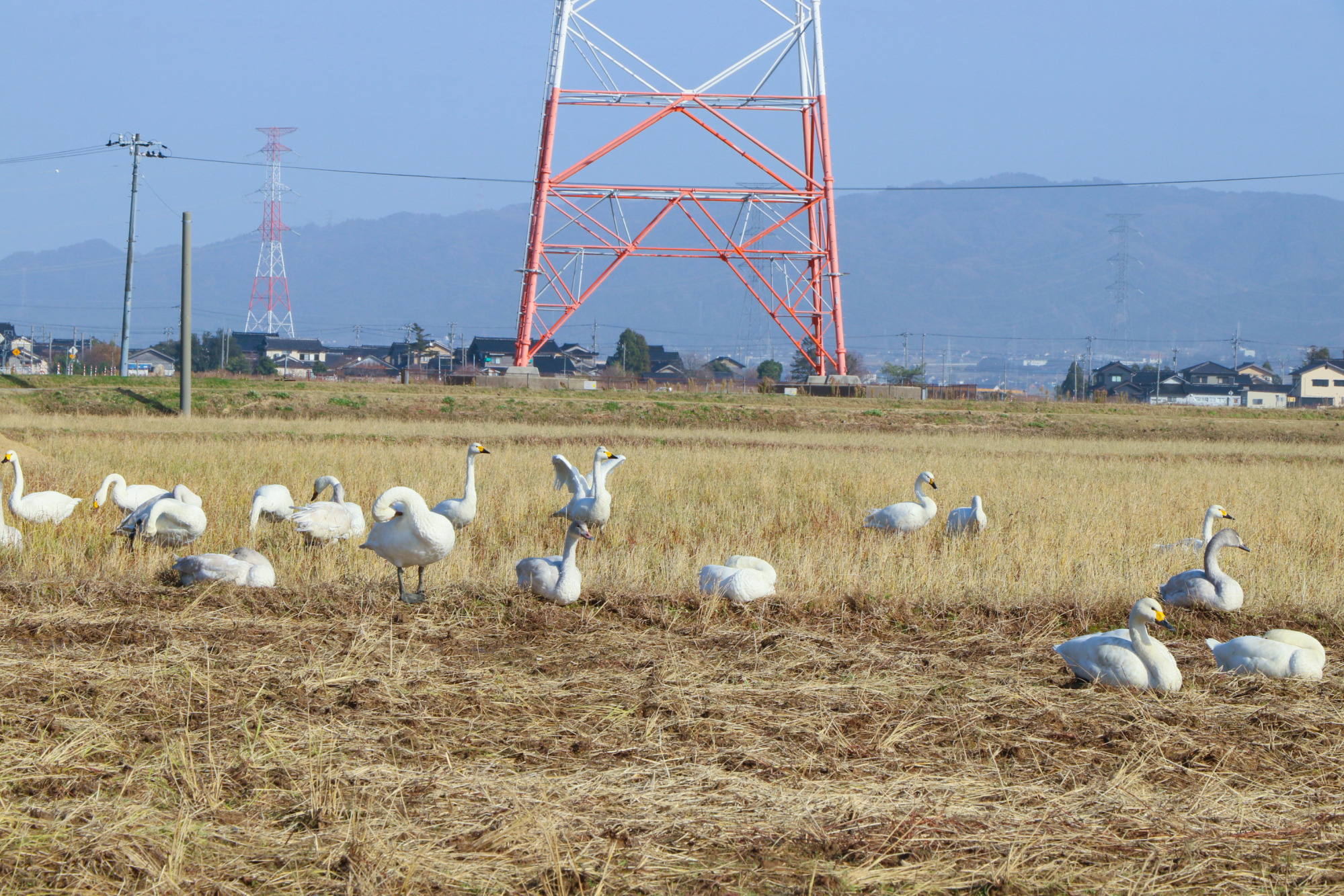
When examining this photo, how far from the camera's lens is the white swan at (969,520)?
40.3ft

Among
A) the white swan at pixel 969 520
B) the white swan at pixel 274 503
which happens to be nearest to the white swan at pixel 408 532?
the white swan at pixel 274 503

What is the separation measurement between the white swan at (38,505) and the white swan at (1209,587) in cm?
989

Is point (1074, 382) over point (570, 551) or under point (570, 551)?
over

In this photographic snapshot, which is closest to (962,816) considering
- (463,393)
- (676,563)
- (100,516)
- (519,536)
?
(676,563)

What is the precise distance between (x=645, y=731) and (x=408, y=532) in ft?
9.79

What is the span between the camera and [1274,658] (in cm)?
686

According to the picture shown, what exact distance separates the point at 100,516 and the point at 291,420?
1943 centimetres

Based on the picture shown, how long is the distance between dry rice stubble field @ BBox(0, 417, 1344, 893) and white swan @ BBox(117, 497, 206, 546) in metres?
0.23

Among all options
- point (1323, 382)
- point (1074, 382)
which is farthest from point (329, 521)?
point (1323, 382)

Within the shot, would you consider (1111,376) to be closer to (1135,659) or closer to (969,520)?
(969,520)

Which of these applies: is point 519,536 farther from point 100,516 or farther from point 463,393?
point 463,393

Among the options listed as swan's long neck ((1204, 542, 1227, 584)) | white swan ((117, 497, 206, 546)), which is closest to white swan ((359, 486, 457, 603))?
white swan ((117, 497, 206, 546))

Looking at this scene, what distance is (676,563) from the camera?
32.1ft

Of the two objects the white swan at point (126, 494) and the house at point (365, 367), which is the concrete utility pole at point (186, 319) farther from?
the house at point (365, 367)
